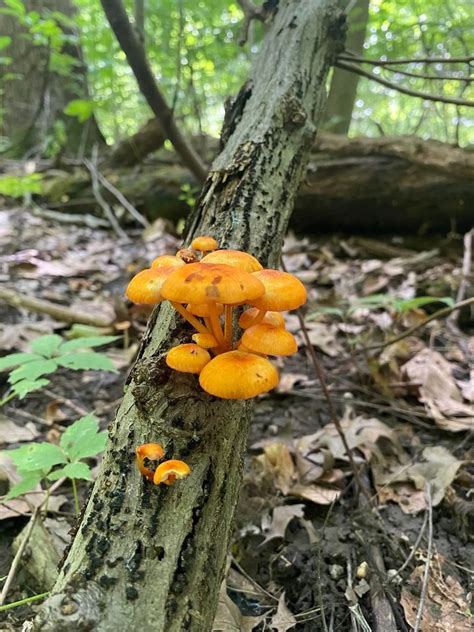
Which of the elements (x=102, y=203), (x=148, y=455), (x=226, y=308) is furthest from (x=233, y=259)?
(x=102, y=203)

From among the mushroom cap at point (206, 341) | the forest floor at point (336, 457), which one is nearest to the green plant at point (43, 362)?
the forest floor at point (336, 457)

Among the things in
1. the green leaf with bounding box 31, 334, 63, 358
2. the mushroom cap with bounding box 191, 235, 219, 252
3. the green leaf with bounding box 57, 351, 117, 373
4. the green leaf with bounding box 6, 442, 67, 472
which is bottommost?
the green leaf with bounding box 6, 442, 67, 472

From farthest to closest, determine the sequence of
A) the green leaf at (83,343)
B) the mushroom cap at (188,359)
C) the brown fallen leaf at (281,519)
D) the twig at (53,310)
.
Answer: the twig at (53,310)
the green leaf at (83,343)
the brown fallen leaf at (281,519)
the mushroom cap at (188,359)

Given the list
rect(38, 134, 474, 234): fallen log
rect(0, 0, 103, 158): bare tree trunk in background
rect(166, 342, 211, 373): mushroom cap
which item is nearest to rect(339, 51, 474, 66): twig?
rect(38, 134, 474, 234): fallen log

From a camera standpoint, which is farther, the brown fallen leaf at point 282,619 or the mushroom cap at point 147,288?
the brown fallen leaf at point 282,619

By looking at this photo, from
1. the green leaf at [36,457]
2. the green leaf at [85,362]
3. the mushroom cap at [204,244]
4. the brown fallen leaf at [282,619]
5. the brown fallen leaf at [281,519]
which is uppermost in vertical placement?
the mushroom cap at [204,244]

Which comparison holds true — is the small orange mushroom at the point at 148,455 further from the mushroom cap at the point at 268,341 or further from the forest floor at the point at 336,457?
the forest floor at the point at 336,457

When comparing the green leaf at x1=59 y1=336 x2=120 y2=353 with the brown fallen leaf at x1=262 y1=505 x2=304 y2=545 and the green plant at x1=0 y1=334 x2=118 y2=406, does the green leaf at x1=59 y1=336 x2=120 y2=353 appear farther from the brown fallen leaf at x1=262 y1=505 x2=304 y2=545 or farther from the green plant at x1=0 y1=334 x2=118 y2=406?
the brown fallen leaf at x1=262 y1=505 x2=304 y2=545

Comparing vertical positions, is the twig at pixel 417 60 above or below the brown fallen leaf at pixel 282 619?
above
